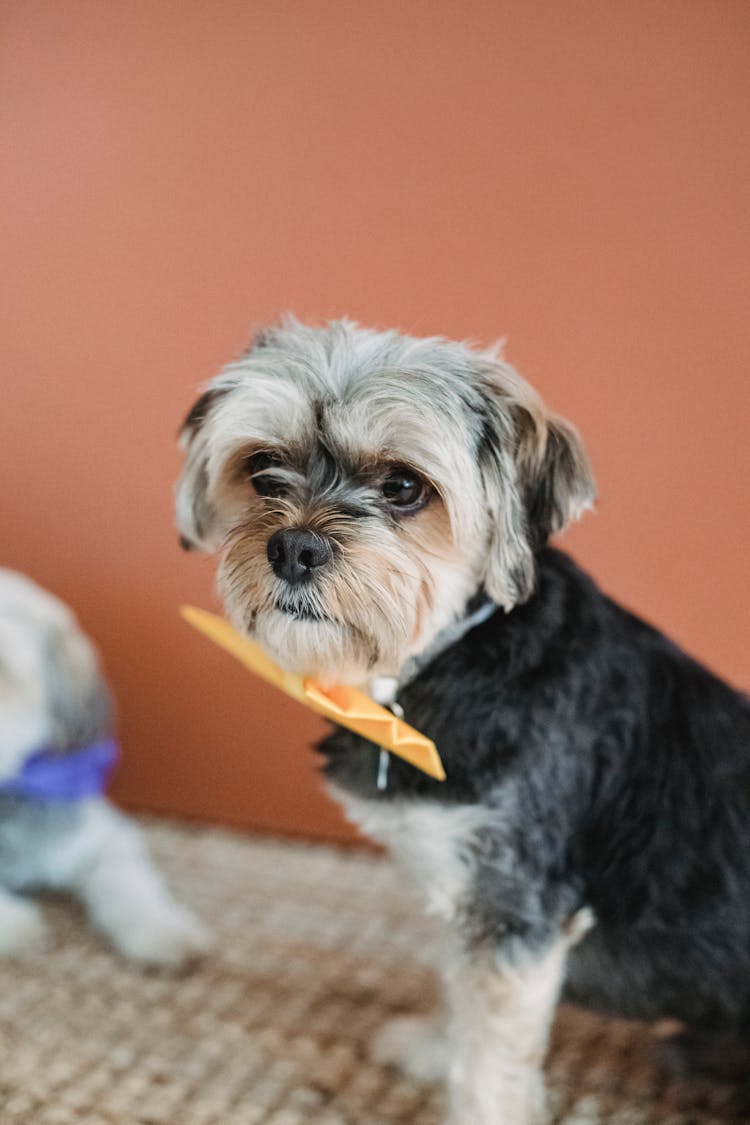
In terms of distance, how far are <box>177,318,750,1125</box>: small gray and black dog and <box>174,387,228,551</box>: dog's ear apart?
0.02m

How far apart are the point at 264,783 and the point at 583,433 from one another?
945mm

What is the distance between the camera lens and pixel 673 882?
113 centimetres

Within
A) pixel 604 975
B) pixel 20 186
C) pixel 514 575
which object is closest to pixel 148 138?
pixel 20 186

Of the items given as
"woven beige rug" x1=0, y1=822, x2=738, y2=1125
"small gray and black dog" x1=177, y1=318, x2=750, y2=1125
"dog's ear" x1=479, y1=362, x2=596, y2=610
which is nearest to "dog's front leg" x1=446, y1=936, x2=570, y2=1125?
"small gray and black dog" x1=177, y1=318, x2=750, y2=1125

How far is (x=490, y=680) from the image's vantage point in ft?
3.66

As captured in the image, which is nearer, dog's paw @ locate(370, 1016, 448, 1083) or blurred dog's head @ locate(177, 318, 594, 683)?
blurred dog's head @ locate(177, 318, 594, 683)

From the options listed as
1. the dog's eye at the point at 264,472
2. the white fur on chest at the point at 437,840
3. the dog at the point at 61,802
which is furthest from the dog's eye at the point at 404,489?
the dog at the point at 61,802

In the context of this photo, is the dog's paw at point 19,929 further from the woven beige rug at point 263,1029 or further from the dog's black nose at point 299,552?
the dog's black nose at point 299,552

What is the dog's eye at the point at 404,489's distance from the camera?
1.08 meters

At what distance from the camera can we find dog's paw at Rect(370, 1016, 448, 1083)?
4.42 ft

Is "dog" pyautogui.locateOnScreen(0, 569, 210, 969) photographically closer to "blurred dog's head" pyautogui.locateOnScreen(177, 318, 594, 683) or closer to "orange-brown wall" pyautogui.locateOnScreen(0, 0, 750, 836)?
"orange-brown wall" pyautogui.locateOnScreen(0, 0, 750, 836)

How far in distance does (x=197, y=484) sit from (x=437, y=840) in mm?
534

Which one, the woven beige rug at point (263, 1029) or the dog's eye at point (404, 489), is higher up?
the dog's eye at point (404, 489)

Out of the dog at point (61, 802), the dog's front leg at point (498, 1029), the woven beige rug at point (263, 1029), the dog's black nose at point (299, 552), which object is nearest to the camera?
the dog's black nose at point (299, 552)
